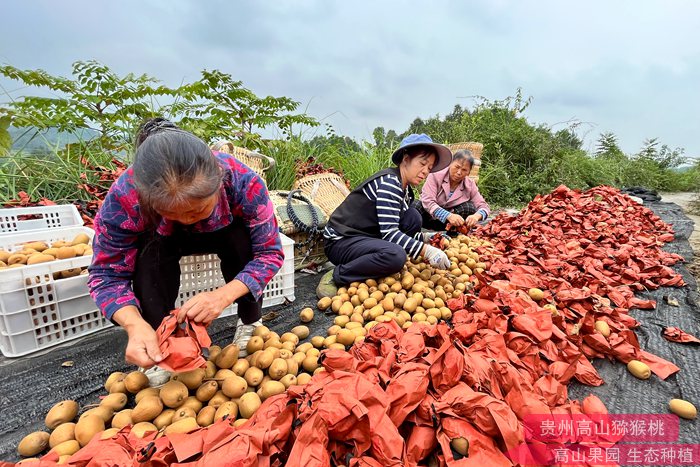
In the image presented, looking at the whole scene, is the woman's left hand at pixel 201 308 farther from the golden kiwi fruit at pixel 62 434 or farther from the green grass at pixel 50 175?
the green grass at pixel 50 175

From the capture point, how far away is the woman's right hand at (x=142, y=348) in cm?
110

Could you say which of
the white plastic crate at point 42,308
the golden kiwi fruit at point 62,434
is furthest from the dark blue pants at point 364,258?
the golden kiwi fruit at point 62,434

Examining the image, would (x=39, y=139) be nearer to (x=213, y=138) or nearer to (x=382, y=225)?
(x=213, y=138)

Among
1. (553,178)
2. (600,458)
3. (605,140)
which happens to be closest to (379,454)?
(600,458)

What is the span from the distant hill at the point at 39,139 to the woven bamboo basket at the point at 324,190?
239 centimetres

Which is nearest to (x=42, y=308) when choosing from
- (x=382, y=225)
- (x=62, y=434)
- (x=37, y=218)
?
(x=62, y=434)

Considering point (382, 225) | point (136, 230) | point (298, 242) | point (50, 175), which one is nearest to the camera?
point (136, 230)

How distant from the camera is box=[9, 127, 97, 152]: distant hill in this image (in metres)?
3.27

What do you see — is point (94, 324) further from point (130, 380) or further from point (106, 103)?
point (106, 103)

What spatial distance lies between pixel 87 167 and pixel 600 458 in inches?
164

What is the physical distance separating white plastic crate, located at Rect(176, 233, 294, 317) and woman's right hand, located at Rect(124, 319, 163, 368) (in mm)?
807

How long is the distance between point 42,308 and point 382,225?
1962mm

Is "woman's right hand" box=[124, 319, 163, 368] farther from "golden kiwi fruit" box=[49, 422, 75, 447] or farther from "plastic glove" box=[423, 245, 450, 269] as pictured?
"plastic glove" box=[423, 245, 450, 269]

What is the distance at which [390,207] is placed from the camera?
7.97ft
